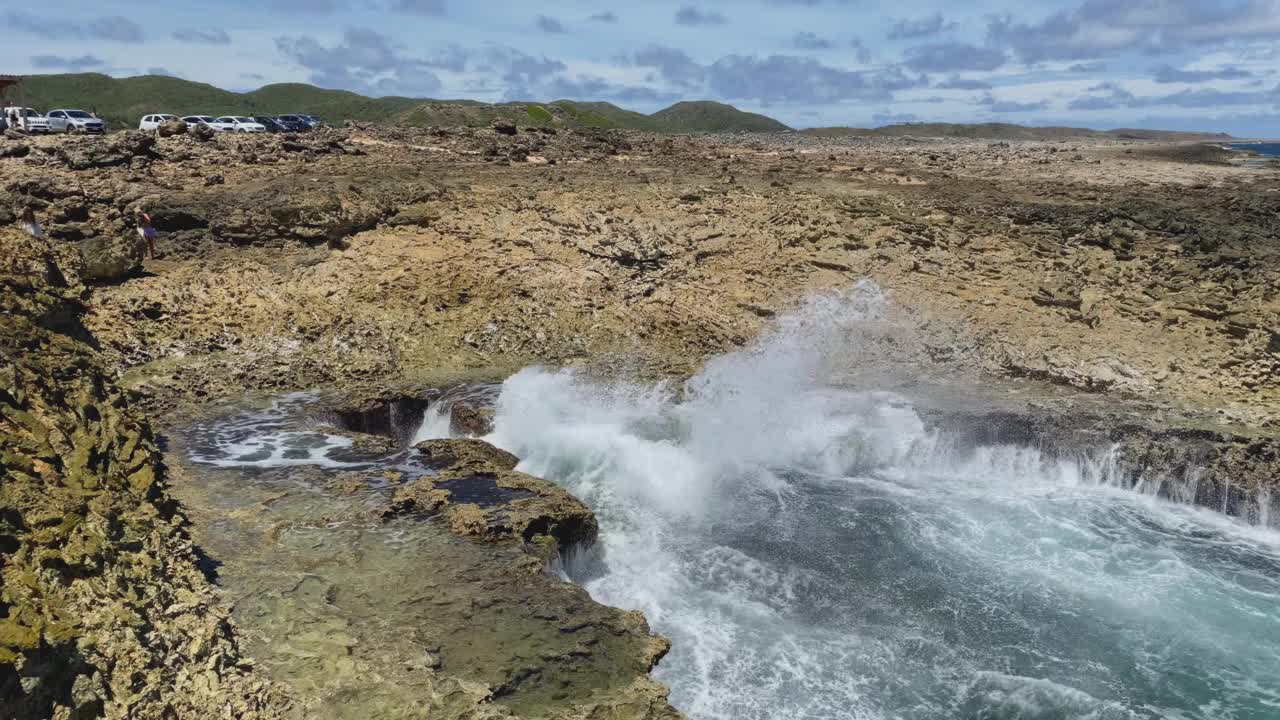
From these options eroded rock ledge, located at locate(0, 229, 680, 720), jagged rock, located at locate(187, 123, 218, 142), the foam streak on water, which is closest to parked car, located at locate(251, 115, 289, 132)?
jagged rock, located at locate(187, 123, 218, 142)

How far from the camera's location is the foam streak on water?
877cm

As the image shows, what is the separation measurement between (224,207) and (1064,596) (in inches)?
681

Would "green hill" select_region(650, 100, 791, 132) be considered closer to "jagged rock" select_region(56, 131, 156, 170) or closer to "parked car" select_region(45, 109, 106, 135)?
"parked car" select_region(45, 109, 106, 135)

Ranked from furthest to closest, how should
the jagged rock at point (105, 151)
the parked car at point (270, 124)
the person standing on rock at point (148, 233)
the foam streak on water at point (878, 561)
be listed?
the parked car at point (270, 124)
the jagged rock at point (105, 151)
the person standing on rock at point (148, 233)
the foam streak on water at point (878, 561)

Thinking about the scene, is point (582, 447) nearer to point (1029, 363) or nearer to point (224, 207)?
point (1029, 363)

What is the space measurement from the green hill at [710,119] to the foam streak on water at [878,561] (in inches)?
2342

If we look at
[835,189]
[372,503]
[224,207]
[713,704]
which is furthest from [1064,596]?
[224,207]

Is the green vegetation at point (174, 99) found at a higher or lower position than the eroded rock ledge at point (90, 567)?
higher

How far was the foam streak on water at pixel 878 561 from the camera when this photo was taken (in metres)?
8.77

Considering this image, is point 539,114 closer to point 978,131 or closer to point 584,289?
point 584,289

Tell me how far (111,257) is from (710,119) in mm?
69823

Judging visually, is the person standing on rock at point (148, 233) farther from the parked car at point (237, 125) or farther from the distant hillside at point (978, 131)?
the distant hillside at point (978, 131)

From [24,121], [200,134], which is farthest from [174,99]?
[200,134]

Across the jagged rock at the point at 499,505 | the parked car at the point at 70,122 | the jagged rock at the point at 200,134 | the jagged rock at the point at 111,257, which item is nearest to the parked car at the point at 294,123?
the parked car at the point at 70,122
